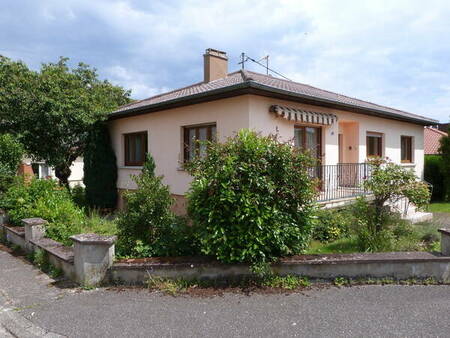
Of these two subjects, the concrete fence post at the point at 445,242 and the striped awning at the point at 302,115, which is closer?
the concrete fence post at the point at 445,242

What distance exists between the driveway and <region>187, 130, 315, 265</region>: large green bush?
2.21ft

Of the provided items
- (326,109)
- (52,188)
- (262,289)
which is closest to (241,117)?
(326,109)

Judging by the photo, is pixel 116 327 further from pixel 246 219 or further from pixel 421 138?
pixel 421 138

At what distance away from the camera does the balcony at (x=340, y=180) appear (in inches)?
370

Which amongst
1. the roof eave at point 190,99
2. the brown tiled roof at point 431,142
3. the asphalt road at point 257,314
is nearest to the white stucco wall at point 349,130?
the roof eave at point 190,99

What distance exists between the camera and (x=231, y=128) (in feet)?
27.9

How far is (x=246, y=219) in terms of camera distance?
15.0ft

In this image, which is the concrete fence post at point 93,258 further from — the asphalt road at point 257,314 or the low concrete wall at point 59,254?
the low concrete wall at point 59,254

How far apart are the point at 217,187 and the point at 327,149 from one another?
21.6ft

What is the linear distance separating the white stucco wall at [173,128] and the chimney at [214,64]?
7.64ft

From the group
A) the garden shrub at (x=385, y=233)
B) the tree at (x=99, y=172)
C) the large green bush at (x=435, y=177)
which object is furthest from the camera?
the large green bush at (x=435, y=177)

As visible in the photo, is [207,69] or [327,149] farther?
[207,69]

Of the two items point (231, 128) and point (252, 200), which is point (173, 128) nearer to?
point (231, 128)

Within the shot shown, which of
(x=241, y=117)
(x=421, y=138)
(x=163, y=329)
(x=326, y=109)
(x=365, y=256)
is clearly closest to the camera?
(x=163, y=329)
